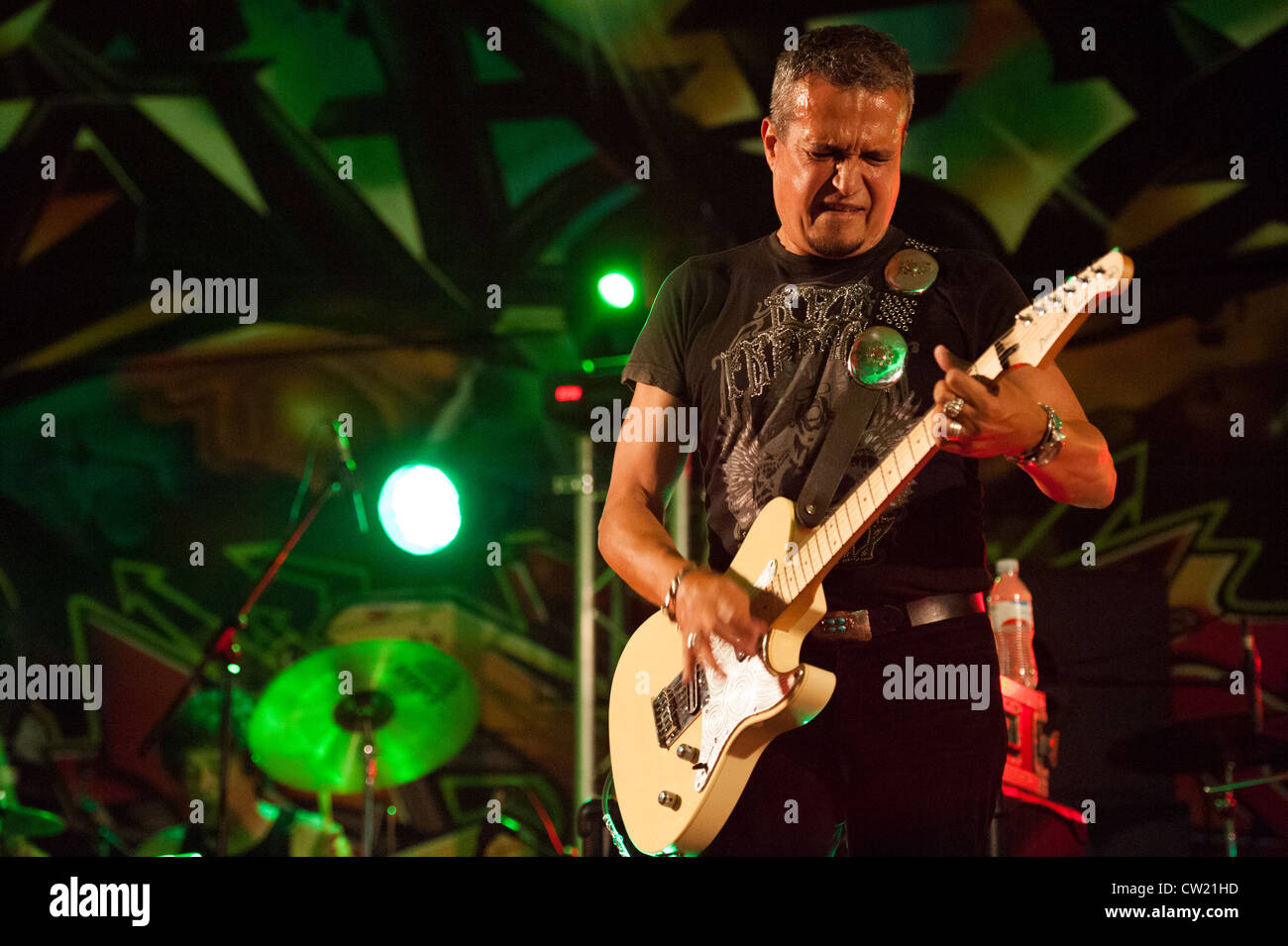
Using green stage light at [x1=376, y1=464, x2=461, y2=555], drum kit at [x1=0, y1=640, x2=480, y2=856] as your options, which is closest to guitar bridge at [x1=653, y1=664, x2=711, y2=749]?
drum kit at [x1=0, y1=640, x2=480, y2=856]

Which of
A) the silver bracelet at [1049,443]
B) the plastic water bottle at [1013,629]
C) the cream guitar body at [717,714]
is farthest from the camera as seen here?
the plastic water bottle at [1013,629]

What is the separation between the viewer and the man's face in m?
2.27

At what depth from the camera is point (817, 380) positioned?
89.5 inches

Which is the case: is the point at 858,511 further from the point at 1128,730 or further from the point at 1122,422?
the point at 1122,422

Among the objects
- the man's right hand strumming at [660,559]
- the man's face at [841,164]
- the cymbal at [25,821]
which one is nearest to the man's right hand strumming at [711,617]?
the man's right hand strumming at [660,559]

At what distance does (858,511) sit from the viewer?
2031mm

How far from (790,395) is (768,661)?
22.5 inches

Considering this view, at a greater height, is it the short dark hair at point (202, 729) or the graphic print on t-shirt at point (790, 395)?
the graphic print on t-shirt at point (790, 395)

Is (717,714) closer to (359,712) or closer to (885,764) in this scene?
(885,764)

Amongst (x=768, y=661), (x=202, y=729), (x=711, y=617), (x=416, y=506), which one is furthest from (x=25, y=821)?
(x=768, y=661)

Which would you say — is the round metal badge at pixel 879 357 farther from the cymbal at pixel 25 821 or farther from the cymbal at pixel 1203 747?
the cymbal at pixel 25 821

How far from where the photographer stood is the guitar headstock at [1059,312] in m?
1.80

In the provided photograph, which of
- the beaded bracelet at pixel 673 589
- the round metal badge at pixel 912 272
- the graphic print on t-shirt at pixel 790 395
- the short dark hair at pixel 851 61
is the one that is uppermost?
the short dark hair at pixel 851 61

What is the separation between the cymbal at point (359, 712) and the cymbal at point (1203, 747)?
2.76 m
